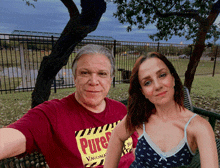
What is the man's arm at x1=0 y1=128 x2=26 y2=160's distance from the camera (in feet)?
3.24

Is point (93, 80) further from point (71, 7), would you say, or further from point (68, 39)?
point (71, 7)

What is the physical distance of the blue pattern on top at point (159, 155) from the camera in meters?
0.79

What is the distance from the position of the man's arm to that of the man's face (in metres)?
0.52

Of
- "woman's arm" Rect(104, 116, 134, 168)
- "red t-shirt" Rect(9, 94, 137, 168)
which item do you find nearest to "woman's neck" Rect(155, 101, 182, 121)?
"woman's arm" Rect(104, 116, 134, 168)

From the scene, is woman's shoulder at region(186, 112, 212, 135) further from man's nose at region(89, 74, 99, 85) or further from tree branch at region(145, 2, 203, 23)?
tree branch at region(145, 2, 203, 23)

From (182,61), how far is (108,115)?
47.5 feet

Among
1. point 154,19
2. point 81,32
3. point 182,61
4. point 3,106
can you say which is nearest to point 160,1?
point 154,19

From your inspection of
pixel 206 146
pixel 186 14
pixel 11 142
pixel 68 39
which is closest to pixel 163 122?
pixel 206 146

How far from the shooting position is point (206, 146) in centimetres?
73

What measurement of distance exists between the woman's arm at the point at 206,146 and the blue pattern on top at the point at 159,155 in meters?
0.06

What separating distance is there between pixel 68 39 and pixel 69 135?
2314mm

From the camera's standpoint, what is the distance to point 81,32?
3.20 meters

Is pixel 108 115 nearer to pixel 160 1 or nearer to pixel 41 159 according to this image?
pixel 41 159

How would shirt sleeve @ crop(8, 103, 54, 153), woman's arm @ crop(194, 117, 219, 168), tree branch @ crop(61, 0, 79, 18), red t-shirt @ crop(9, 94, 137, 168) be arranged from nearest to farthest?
woman's arm @ crop(194, 117, 219, 168) < shirt sleeve @ crop(8, 103, 54, 153) < red t-shirt @ crop(9, 94, 137, 168) < tree branch @ crop(61, 0, 79, 18)
